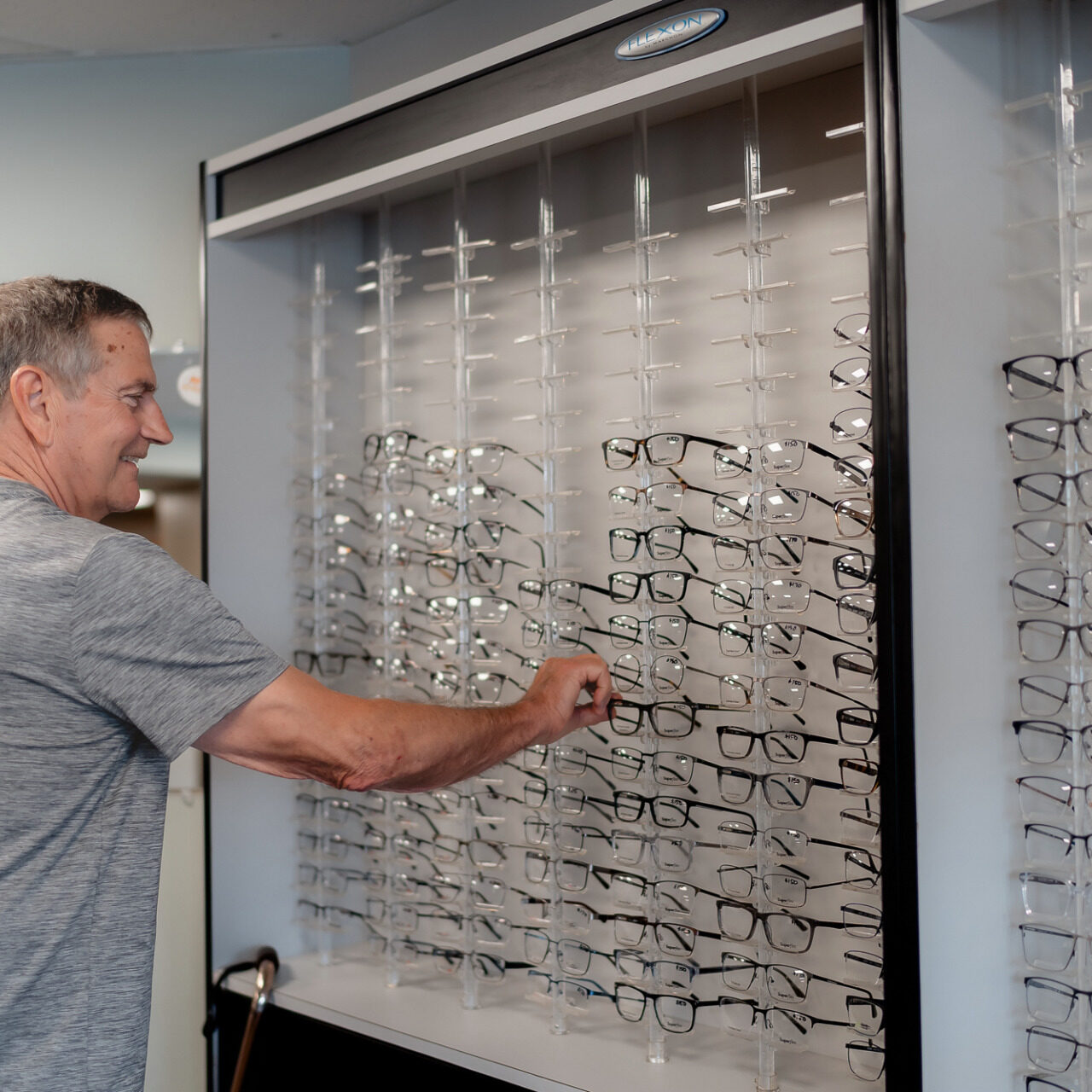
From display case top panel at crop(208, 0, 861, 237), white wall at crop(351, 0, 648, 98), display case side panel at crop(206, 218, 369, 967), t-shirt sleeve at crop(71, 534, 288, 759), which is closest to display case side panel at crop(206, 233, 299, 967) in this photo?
display case side panel at crop(206, 218, 369, 967)

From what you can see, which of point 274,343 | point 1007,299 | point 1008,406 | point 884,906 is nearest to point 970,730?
point 884,906

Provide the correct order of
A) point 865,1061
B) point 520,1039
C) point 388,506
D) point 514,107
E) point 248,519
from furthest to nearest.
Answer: point 248,519
point 388,506
point 520,1039
point 514,107
point 865,1061

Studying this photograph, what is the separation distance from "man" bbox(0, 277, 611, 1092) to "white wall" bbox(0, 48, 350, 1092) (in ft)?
5.50

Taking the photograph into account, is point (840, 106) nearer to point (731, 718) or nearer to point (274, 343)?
point (731, 718)

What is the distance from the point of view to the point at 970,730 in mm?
1596

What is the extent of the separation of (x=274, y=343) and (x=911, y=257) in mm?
1763

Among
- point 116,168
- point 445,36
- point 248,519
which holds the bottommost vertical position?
point 248,519

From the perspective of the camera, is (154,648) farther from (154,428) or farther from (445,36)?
(445,36)

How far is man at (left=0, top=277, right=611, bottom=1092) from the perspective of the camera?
1.34 metres

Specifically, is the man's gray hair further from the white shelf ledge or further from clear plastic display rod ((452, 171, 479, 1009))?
the white shelf ledge

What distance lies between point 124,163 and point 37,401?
6.30 feet

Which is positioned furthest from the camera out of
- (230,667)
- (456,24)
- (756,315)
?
(456,24)

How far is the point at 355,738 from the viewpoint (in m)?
1.43

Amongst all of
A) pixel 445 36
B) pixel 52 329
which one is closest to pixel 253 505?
pixel 445 36
